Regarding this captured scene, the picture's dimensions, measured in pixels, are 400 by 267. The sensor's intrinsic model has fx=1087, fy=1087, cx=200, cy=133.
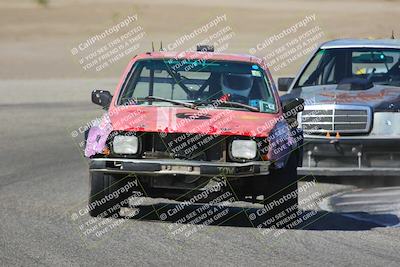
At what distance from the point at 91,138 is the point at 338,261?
2738mm

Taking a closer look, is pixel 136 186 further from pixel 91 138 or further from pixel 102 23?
pixel 102 23

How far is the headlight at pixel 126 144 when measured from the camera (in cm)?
947

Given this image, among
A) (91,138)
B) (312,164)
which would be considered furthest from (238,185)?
(312,164)

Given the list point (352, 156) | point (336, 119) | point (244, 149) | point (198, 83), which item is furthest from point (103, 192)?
point (336, 119)

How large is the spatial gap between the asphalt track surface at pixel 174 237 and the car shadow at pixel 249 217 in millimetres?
18

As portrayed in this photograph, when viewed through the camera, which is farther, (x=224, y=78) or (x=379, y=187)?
(x=379, y=187)

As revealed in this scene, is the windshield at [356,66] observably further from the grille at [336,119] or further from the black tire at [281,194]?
the black tire at [281,194]

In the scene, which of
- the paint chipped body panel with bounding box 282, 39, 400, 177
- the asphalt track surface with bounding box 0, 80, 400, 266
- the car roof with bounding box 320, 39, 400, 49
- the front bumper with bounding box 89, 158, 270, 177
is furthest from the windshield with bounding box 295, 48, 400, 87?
the front bumper with bounding box 89, 158, 270, 177

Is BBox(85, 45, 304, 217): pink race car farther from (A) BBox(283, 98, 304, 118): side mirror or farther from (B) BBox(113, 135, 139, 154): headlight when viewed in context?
(A) BBox(283, 98, 304, 118): side mirror

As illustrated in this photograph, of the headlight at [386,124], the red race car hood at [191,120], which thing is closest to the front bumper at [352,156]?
the headlight at [386,124]

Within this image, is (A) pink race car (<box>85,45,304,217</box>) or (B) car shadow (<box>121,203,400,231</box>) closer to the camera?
(A) pink race car (<box>85,45,304,217</box>)

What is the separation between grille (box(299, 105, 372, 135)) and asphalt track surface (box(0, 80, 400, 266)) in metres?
0.71

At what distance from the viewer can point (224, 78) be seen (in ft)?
35.4

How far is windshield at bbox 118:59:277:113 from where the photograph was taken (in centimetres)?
1060
